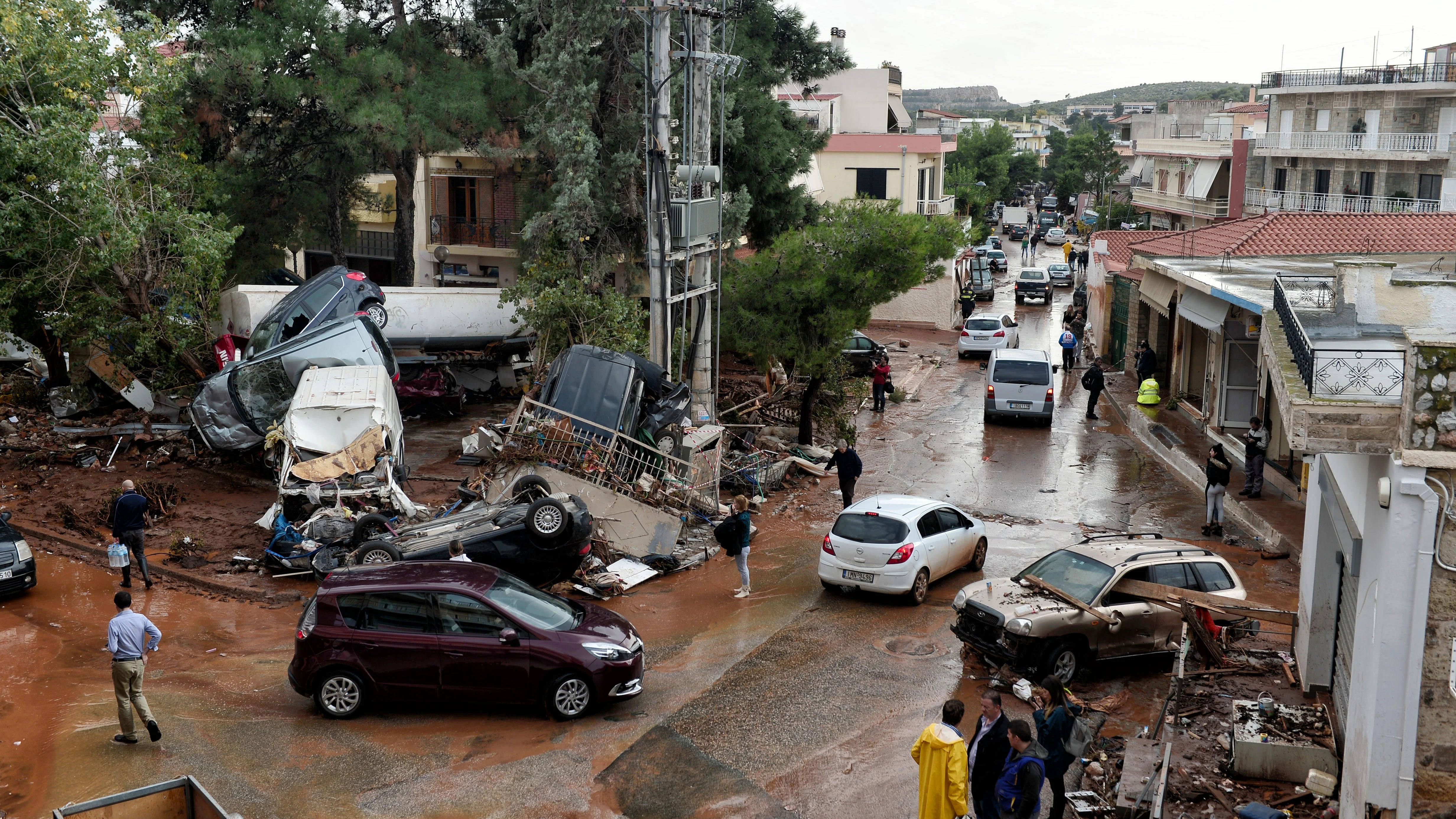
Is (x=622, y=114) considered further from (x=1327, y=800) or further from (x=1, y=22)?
(x=1327, y=800)

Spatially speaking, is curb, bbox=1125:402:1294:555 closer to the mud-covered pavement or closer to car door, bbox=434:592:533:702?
the mud-covered pavement

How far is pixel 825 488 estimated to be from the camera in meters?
20.6

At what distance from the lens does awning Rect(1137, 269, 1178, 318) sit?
25.5 metres

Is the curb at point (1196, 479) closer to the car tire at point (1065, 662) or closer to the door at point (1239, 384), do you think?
the door at point (1239, 384)

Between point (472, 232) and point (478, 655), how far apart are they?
28575 millimetres

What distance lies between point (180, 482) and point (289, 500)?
4313 mm

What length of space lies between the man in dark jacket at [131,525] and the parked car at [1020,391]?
60.2ft

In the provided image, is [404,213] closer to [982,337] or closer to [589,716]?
[982,337]

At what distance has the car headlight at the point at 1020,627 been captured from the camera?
1128 cm

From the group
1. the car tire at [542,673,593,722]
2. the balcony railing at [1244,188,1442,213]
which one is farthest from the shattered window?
the balcony railing at [1244,188,1442,213]

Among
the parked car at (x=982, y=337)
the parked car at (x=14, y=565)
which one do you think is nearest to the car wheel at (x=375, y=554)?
the parked car at (x=14, y=565)

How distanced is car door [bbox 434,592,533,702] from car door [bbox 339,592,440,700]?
101 millimetres

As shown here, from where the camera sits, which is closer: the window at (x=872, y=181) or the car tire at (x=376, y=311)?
the car tire at (x=376, y=311)

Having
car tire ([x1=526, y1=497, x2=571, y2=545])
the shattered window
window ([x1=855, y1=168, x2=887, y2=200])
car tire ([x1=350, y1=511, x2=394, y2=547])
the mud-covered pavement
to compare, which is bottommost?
the mud-covered pavement
